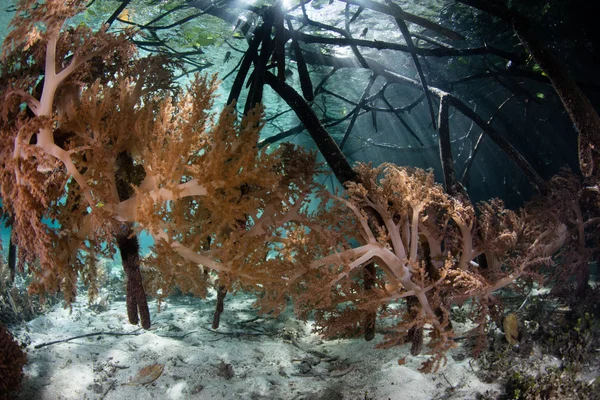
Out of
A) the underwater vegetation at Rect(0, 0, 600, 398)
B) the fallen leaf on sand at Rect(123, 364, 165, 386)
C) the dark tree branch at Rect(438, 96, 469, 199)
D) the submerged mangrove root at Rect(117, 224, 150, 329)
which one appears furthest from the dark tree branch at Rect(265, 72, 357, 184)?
the fallen leaf on sand at Rect(123, 364, 165, 386)

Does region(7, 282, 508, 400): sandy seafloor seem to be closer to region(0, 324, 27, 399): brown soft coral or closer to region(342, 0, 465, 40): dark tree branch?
region(0, 324, 27, 399): brown soft coral

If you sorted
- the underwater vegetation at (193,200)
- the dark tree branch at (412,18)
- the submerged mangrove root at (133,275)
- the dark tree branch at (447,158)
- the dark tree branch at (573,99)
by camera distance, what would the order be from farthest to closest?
the dark tree branch at (447,158) → the dark tree branch at (412,18) → the dark tree branch at (573,99) → the submerged mangrove root at (133,275) → the underwater vegetation at (193,200)

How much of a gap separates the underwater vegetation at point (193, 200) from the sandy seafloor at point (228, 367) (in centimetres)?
44

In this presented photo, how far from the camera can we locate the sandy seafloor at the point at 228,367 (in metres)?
3.35

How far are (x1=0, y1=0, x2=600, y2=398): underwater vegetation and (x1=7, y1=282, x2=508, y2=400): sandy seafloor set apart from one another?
0.44m

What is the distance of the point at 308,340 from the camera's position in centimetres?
521

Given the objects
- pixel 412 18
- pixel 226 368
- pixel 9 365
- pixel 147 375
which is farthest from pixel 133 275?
pixel 412 18

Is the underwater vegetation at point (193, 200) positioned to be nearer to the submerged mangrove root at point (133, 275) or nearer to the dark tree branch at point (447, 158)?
the submerged mangrove root at point (133, 275)

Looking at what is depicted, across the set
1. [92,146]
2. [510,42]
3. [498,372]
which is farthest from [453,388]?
[510,42]

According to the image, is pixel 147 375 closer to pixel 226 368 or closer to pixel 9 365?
pixel 226 368

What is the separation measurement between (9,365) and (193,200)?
2.50m

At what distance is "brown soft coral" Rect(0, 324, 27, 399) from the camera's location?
10.0 feet

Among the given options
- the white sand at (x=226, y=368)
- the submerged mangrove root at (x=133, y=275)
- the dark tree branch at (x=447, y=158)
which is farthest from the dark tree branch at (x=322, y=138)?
the white sand at (x=226, y=368)

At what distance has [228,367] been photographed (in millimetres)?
3971
